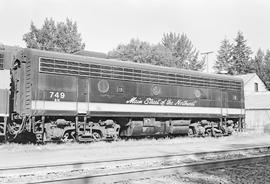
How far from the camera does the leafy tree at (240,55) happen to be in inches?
3401

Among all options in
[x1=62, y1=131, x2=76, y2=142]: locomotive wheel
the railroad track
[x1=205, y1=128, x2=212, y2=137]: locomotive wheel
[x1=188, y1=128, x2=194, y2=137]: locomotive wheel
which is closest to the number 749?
[x1=62, y1=131, x2=76, y2=142]: locomotive wheel

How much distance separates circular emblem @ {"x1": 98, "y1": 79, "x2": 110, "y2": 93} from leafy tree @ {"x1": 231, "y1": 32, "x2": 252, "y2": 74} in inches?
2931

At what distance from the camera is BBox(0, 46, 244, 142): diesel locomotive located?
14.2 metres

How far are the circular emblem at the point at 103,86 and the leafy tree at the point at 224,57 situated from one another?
76463 mm

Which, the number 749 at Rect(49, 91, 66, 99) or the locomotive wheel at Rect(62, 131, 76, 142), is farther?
the locomotive wheel at Rect(62, 131, 76, 142)

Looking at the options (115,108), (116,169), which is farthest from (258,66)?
(116,169)

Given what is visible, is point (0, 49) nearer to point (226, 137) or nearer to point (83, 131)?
point (83, 131)

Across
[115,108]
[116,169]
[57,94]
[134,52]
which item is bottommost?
[116,169]

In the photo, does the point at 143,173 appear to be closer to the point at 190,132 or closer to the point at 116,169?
the point at 116,169

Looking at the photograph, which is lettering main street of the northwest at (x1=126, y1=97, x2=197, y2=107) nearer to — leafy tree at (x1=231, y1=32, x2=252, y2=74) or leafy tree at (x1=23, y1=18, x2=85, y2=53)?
leafy tree at (x1=23, y1=18, x2=85, y2=53)

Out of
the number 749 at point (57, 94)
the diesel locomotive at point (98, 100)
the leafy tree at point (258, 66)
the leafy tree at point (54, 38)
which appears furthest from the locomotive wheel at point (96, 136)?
the leafy tree at point (258, 66)

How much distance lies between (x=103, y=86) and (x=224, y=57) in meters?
80.1

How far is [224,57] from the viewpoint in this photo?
9181cm

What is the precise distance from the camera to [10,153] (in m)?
12.0
